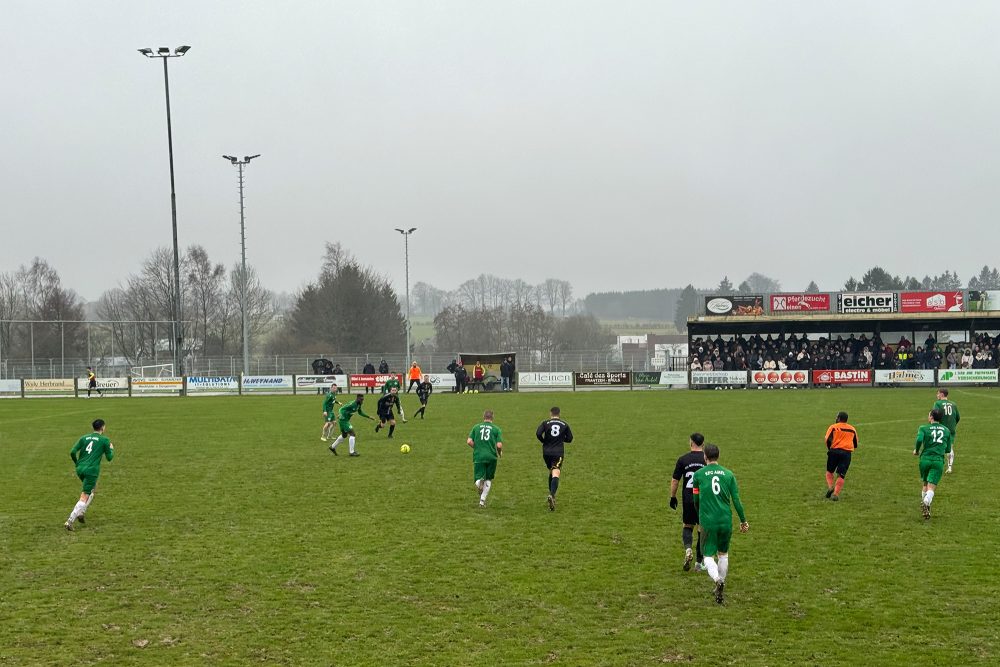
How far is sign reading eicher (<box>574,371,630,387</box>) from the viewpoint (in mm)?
61812

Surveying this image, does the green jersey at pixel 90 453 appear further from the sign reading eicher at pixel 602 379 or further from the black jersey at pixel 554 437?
the sign reading eicher at pixel 602 379

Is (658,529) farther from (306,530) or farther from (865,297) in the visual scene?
(865,297)

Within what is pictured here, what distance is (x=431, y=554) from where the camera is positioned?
46.2 ft

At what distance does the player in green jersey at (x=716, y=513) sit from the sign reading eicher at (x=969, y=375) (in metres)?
52.1

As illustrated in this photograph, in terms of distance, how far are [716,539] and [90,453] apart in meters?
10.6

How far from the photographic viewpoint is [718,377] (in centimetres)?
6009

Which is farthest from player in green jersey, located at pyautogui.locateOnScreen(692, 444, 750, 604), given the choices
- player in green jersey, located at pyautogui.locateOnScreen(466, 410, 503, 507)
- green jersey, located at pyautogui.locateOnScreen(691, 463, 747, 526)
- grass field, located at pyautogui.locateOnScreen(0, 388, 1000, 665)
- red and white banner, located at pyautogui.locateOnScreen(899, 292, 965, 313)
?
red and white banner, located at pyautogui.locateOnScreen(899, 292, 965, 313)

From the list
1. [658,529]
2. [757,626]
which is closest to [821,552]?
[658,529]

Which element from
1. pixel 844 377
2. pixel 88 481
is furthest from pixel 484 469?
pixel 844 377

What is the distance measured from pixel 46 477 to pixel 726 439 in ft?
60.1

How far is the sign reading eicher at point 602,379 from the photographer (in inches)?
2434

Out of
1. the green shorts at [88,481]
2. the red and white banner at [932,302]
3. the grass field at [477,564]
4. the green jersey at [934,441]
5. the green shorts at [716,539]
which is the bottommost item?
the grass field at [477,564]

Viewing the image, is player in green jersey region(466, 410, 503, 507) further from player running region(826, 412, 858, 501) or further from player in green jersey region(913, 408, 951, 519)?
player in green jersey region(913, 408, 951, 519)

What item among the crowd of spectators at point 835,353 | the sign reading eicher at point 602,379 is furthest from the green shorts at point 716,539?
the crowd of spectators at point 835,353
